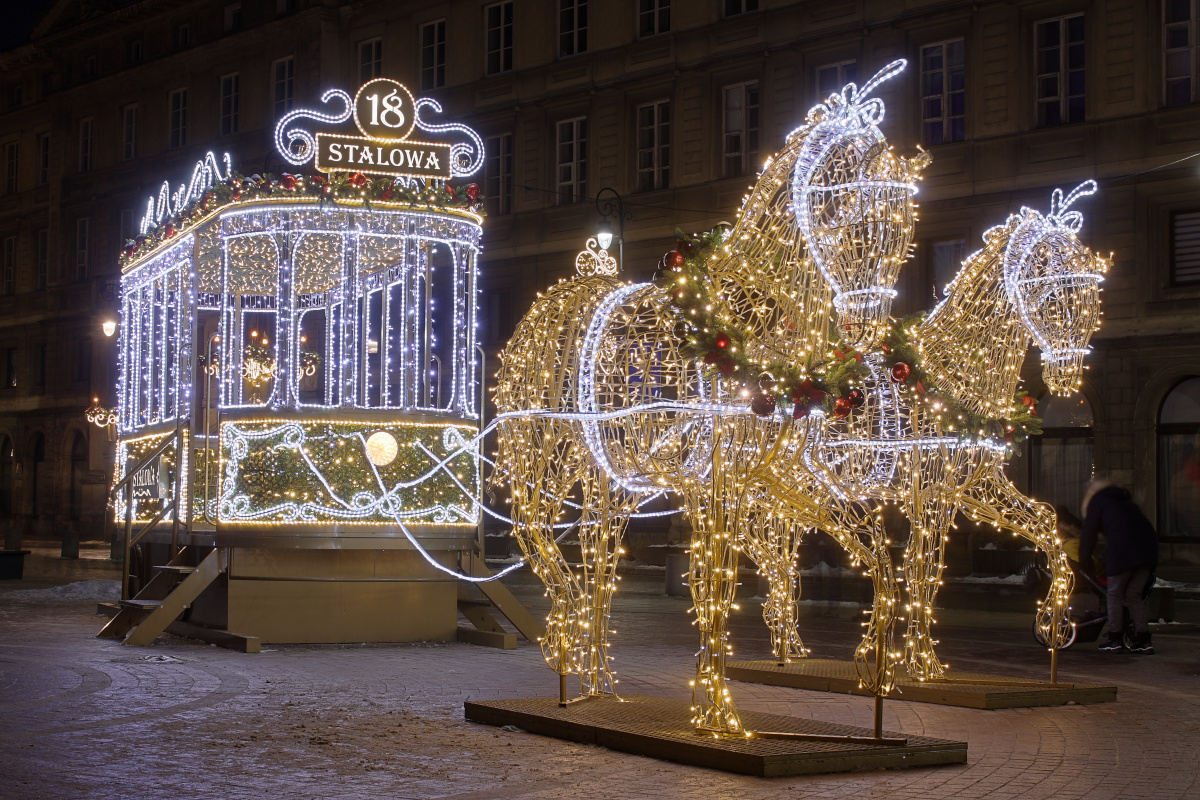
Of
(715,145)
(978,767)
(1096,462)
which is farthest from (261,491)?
(715,145)

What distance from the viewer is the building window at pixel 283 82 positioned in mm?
45188

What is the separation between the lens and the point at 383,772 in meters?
8.15

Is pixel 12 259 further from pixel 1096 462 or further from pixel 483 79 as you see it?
pixel 1096 462

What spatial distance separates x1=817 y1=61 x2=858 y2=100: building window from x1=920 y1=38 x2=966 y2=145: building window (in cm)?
167

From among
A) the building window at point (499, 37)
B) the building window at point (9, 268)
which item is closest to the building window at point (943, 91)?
the building window at point (499, 37)

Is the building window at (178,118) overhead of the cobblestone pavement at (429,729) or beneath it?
overhead

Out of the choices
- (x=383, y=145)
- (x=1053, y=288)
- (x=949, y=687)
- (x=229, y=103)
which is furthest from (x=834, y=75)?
(x=949, y=687)

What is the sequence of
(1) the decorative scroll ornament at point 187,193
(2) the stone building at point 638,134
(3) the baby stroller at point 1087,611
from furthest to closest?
(2) the stone building at point 638,134
(1) the decorative scroll ornament at point 187,193
(3) the baby stroller at point 1087,611

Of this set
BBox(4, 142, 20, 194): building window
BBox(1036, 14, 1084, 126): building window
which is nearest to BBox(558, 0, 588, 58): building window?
BBox(1036, 14, 1084, 126): building window

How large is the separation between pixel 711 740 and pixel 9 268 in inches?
2094

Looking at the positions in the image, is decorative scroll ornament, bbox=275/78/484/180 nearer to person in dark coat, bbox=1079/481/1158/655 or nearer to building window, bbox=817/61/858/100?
person in dark coat, bbox=1079/481/1158/655

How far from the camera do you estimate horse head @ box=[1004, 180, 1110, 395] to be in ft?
38.7

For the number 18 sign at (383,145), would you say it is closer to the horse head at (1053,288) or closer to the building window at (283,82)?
the horse head at (1053,288)

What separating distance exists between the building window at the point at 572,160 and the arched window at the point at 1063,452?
42.6ft
